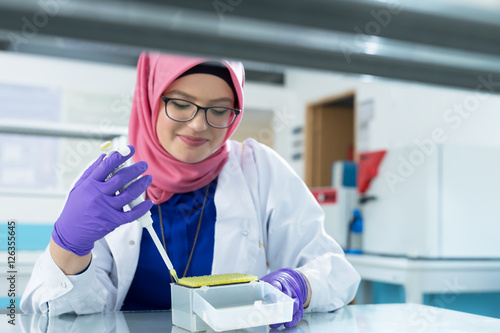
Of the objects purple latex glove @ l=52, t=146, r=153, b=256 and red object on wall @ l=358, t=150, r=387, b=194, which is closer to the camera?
purple latex glove @ l=52, t=146, r=153, b=256

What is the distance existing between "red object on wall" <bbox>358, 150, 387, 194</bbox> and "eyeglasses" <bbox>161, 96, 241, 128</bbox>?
1.98 m

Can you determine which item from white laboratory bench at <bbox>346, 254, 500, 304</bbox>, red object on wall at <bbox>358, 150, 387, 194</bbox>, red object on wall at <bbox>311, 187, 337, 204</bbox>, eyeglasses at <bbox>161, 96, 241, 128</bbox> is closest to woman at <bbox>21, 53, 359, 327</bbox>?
eyeglasses at <bbox>161, 96, 241, 128</bbox>

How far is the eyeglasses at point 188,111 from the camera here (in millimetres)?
1178

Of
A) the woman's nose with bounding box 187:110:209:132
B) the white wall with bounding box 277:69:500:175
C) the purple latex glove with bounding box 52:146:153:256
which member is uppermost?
the white wall with bounding box 277:69:500:175

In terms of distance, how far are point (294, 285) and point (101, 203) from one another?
16.3 inches

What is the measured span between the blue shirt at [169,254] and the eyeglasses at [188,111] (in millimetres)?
236

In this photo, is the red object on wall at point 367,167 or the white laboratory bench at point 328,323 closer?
the white laboratory bench at point 328,323

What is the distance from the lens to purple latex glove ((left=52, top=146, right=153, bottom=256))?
3.02 feet

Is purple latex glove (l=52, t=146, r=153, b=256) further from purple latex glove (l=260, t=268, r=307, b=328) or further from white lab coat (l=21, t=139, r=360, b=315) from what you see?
purple latex glove (l=260, t=268, r=307, b=328)

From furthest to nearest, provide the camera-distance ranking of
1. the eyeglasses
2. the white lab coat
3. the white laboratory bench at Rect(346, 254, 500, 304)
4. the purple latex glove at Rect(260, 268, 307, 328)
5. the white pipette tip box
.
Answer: the white laboratory bench at Rect(346, 254, 500, 304)
the eyeglasses
the white lab coat
the purple latex glove at Rect(260, 268, 307, 328)
the white pipette tip box

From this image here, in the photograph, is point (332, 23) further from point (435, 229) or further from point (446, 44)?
point (435, 229)

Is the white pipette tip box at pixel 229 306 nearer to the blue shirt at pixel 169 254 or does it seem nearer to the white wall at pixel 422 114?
the blue shirt at pixel 169 254

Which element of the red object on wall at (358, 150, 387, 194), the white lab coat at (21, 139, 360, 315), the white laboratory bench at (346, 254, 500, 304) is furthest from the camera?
the red object on wall at (358, 150, 387, 194)

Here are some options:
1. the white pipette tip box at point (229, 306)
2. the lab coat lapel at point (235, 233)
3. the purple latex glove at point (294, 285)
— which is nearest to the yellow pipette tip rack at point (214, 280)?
the white pipette tip box at point (229, 306)
